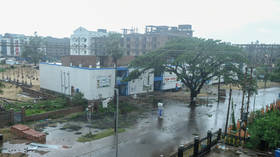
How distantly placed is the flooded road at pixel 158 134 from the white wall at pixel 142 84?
288 inches

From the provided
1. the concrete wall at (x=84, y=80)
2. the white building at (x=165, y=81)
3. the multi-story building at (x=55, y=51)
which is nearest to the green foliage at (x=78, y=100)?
the concrete wall at (x=84, y=80)

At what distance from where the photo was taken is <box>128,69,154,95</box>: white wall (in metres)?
36.8

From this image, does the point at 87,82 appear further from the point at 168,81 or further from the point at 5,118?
the point at 168,81

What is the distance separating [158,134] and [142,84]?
1869 cm

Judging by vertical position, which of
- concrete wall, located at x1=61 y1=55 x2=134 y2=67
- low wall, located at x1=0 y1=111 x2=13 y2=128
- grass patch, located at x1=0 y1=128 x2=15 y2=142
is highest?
concrete wall, located at x1=61 y1=55 x2=134 y2=67

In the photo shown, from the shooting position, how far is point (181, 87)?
157 feet

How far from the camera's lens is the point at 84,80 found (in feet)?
97.9

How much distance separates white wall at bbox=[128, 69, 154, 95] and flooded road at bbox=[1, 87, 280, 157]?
7.31 metres

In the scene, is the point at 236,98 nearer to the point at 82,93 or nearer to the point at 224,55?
the point at 224,55

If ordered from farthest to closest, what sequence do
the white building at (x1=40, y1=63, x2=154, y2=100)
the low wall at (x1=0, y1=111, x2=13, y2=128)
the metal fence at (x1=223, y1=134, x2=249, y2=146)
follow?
the white building at (x1=40, y1=63, x2=154, y2=100) → the low wall at (x1=0, y1=111, x2=13, y2=128) → the metal fence at (x1=223, y1=134, x2=249, y2=146)

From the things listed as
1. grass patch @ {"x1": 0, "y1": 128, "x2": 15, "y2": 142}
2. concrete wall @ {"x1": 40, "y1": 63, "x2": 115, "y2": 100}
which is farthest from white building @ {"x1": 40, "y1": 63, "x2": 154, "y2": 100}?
grass patch @ {"x1": 0, "y1": 128, "x2": 15, "y2": 142}

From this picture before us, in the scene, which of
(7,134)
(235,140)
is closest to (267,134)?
(235,140)

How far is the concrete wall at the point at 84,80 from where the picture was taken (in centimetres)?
2945

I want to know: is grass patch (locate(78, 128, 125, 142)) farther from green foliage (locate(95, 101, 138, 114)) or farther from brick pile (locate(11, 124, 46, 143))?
green foliage (locate(95, 101, 138, 114))
